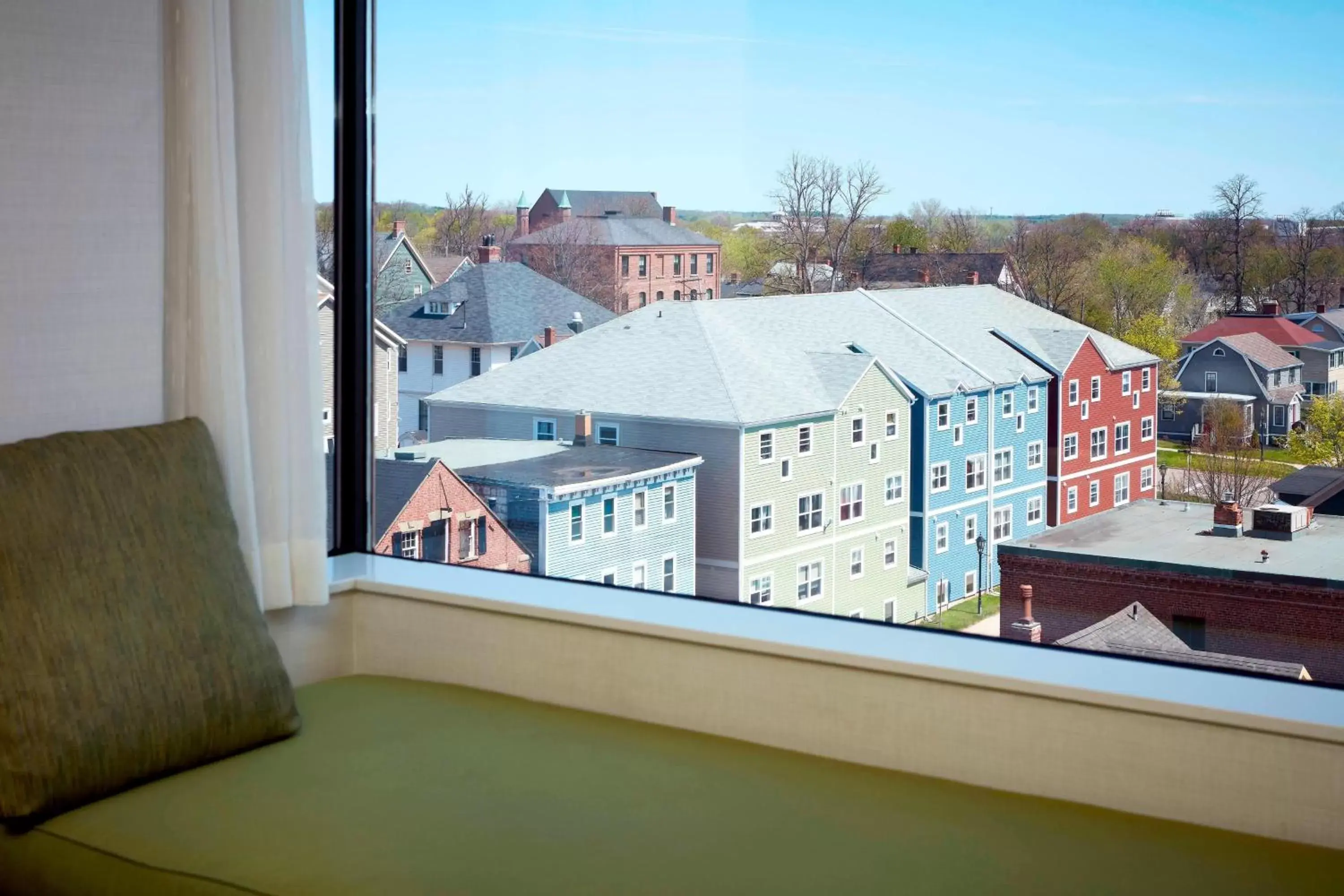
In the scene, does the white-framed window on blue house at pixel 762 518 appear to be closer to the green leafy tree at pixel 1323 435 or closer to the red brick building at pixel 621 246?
the red brick building at pixel 621 246

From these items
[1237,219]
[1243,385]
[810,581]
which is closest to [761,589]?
[810,581]

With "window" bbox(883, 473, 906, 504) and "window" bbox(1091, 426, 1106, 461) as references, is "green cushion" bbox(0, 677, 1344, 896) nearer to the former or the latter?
"window" bbox(883, 473, 906, 504)

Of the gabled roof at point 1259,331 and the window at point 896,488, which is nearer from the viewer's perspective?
the gabled roof at point 1259,331

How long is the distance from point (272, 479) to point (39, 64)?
84 centimetres

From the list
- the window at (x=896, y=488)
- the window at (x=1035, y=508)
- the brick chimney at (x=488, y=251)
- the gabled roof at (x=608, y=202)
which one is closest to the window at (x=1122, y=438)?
the window at (x=1035, y=508)

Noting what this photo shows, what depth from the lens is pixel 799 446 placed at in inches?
102

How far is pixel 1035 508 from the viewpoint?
244cm

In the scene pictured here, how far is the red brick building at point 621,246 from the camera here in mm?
2758

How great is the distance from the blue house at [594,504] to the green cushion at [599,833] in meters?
0.48

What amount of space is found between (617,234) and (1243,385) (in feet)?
4.02

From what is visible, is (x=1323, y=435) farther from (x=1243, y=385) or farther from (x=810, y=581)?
(x=810, y=581)

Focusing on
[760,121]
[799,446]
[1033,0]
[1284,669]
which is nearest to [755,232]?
[760,121]

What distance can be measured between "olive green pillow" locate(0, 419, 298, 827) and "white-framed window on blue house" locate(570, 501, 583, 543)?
2.29 ft

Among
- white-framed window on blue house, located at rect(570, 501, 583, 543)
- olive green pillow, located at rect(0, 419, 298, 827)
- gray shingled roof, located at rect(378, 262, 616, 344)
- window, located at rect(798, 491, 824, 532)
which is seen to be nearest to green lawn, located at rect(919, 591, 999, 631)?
window, located at rect(798, 491, 824, 532)
